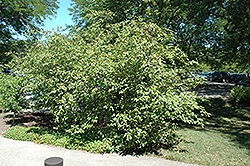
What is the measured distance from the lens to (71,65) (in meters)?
5.74

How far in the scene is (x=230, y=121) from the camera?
326 inches

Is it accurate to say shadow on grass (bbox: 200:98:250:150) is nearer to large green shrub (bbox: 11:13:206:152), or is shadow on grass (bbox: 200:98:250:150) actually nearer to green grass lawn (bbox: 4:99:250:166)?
green grass lawn (bbox: 4:99:250:166)

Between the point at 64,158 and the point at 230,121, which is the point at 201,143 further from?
the point at 64,158

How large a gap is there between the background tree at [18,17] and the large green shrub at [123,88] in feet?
31.9

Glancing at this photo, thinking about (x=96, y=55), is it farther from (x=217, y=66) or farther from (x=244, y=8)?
(x=217, y=66)

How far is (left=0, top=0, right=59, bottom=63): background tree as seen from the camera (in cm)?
1334

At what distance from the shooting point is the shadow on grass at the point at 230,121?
6.39 meters

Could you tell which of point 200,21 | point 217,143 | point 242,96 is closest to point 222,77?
point 242,96

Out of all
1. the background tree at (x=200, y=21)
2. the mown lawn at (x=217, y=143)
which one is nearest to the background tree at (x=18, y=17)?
the background tree at (x=200, y=21)

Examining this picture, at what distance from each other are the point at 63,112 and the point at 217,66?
10.3m

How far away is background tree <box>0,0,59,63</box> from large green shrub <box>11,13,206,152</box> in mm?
9722

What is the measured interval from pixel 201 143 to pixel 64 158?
397 cm

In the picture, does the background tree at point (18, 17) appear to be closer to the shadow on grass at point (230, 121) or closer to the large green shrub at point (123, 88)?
the large green shrub at point (123, 88)

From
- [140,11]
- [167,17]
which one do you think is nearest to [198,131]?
[167,17]
